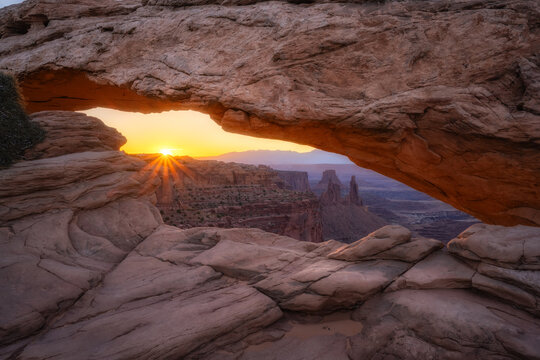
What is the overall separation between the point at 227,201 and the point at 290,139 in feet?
94.3

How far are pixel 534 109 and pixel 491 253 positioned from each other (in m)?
3.57

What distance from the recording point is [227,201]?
119ft

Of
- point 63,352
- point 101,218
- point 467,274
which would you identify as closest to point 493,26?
point 467,274

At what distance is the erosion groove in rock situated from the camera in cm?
636

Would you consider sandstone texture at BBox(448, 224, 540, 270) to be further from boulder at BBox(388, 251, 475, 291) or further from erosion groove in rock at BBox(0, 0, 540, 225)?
erosion groove in rock at BBox(0, 0, 540, 225)

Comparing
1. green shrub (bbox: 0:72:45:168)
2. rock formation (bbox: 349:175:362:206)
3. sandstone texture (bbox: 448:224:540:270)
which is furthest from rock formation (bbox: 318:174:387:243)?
green shrub (bbox: 0:72:45:168)

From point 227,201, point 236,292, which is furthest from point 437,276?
point 227,201

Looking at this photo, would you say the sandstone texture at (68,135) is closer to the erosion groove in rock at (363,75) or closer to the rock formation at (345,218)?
the erosion groove in rock at (363,75)

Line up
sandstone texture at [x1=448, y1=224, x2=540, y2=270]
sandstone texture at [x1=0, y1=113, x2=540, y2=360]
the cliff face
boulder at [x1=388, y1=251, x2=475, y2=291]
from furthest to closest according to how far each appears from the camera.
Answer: the cliff face, boulder at [x1=388, y1=251, x2=475, y2=291], sandstone texture at [x1=448, y1=224, x2=540, y2=270], sandstone texture at [x1=0, y1=113, x2=540, y2=360]

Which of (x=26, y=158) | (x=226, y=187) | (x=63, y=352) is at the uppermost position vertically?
(x=26, y=158)

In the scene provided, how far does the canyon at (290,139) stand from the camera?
4504 mm

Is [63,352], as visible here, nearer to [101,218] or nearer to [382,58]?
[101,218]

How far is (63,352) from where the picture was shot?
401 centimetres

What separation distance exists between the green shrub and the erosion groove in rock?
44.1 inches
